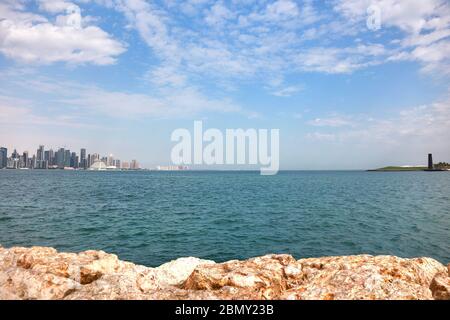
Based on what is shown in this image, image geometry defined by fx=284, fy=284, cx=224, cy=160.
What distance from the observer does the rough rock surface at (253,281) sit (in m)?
7.98

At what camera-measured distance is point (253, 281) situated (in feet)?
29.1

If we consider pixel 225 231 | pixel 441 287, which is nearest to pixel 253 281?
pixel 441 287

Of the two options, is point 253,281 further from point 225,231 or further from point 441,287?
point 225,231

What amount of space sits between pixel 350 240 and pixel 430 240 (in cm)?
867

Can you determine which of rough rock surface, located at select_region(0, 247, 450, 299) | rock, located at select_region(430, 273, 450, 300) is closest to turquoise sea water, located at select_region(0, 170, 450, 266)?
rough rock surface, located at select_region(0, 247, 450, 299)

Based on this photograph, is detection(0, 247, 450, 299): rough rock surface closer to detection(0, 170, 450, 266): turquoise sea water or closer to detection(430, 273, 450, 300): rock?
detection(430, 273, 450, 300): rock

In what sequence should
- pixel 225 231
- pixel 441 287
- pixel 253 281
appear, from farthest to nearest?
pixel 225 231 → pixel 253 281 → pixel 441 287

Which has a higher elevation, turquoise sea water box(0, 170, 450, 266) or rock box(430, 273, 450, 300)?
rock box(430, 273, 450, 300)

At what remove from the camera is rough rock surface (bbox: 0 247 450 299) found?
798 centimetres

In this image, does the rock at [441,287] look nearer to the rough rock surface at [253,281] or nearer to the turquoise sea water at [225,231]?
the rough rock surface at [253,281]
